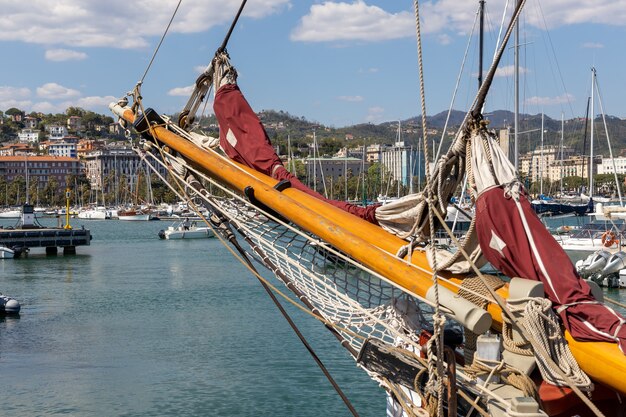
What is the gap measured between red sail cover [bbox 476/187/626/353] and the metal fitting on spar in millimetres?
379

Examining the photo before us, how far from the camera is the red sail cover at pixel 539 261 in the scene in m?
4.20

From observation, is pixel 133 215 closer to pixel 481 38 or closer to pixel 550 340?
pixel 481 38

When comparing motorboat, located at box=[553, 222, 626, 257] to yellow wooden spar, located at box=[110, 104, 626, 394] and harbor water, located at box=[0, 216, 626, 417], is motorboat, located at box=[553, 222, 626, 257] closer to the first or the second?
harbor water, located at box=[0, 216, 626, 417]

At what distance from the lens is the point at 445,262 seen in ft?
16.1

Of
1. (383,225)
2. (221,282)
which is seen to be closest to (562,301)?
(383,225)

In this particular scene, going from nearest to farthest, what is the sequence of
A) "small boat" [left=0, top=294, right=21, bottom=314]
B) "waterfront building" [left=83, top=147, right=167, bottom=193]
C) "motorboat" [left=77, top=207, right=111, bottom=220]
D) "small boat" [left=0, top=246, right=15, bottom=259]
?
1. "small boat" [left=0, top=294, right=21, bottom=314]
2. "small boat" [left=0, top=246, right=15, bottom=259]
3. "motorboat" [left=77, top=207, right=111, bottom=220]
4. "waterfront building" [left=83, top=147, right=167, bottom=193]

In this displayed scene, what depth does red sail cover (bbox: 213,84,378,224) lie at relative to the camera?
6.66 metres

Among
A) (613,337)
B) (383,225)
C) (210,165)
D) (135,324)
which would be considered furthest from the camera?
(135,324)

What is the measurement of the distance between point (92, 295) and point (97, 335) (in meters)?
9.08

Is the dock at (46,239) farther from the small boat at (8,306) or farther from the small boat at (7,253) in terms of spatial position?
the small boat at (8,306)

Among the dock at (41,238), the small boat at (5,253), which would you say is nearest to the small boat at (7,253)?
the small boat at (5,253)

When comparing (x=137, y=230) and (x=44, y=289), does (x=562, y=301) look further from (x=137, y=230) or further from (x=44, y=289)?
(x=137, y=230)

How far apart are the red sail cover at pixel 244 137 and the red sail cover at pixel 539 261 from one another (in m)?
1.98

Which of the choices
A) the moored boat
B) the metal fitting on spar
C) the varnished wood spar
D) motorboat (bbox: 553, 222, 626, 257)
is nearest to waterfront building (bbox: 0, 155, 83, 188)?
motorboat (bbox: 553, 222, 626, 257)
